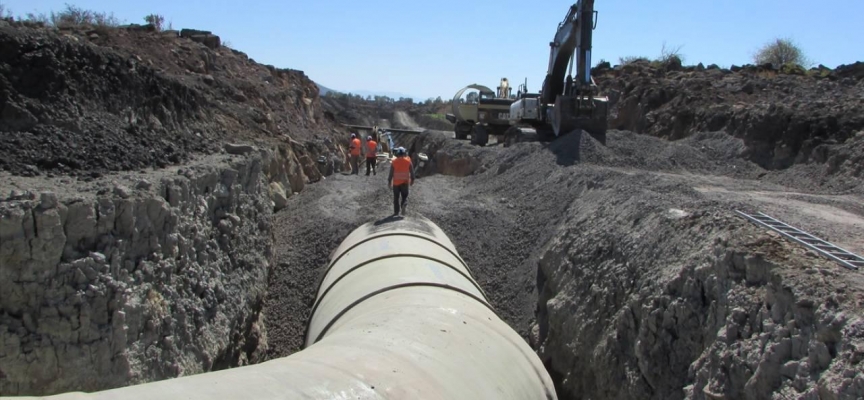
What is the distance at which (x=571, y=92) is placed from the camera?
1555 centimetres

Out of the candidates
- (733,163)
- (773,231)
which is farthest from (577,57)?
(773,231)

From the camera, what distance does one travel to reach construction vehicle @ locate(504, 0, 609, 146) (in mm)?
14406

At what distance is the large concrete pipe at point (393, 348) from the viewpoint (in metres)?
3.42

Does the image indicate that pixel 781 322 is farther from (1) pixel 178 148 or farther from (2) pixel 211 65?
(2) pixel 211 65

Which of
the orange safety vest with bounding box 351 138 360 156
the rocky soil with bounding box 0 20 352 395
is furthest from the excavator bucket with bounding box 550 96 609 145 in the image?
the rocky soil with bounding box 0 20 352 395

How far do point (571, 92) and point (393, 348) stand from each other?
40.5 feet

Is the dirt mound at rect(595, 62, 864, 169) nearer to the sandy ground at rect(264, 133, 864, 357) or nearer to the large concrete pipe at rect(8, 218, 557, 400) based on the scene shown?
the sandy ground at rect(264, 133, 864, 357)

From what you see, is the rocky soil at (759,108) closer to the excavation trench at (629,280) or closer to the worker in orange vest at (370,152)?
the excavation trench at (629,280)

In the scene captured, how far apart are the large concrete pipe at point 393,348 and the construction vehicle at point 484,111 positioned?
628 inches

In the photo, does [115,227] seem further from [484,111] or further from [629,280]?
[484,111]

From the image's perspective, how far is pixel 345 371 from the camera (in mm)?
3787

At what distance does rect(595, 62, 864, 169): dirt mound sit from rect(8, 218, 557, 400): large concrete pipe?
380 inches

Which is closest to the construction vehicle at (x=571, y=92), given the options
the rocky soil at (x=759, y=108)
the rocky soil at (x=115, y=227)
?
the rocky soil at (x=759, y=108)

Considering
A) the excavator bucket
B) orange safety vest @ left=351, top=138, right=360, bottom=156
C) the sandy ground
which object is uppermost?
the excavator bucket
